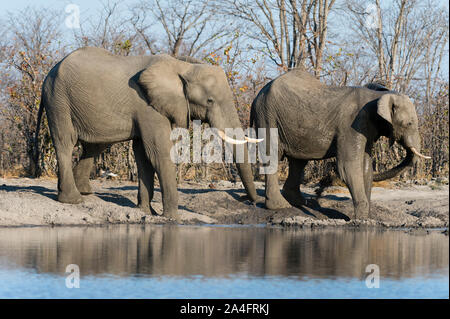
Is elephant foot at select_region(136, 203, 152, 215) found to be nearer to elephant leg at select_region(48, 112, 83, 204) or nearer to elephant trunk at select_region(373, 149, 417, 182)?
elephant leg at select_region(48, 112, 83, 204)

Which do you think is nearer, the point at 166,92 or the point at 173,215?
the point at 166,92

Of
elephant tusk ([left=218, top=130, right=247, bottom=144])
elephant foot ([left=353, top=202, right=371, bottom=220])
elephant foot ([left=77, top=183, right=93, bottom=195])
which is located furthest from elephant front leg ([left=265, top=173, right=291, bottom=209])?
elephant foot ([left=77, top=183, right=93, bottom=195])

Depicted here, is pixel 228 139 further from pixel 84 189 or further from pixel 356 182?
pixel 84 189

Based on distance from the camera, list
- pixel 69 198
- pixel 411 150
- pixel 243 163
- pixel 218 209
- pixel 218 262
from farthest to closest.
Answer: pixel 218 209
pixel 69 198
pixel 243 163
pixel 411 150
pixel 218 262

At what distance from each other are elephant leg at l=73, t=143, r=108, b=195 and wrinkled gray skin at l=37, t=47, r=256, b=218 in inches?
22.3

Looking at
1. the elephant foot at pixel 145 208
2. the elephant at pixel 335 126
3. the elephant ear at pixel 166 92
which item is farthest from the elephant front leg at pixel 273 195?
the elephant foot at pixel 145 208

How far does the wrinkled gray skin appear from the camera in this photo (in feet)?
46.5

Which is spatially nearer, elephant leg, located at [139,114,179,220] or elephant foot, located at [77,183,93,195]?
elephant leg, located at [139,114,179,220]

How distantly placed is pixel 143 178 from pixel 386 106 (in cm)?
416

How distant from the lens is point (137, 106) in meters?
14.3

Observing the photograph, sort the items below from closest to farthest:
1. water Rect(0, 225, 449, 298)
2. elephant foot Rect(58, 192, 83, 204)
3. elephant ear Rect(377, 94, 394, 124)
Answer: water Rect(0, 225, 449, 298) < elephant ear Rect(377, 94, 394, 124) < elephant foot Rect(58, 192, 83, 204)

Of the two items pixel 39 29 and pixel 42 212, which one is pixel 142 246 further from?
pixel 39 29

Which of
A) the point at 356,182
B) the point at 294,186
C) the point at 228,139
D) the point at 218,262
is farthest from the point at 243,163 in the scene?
the point at 218,262

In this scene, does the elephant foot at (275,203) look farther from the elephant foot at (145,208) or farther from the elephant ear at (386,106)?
the elephant ear at (386,106)
